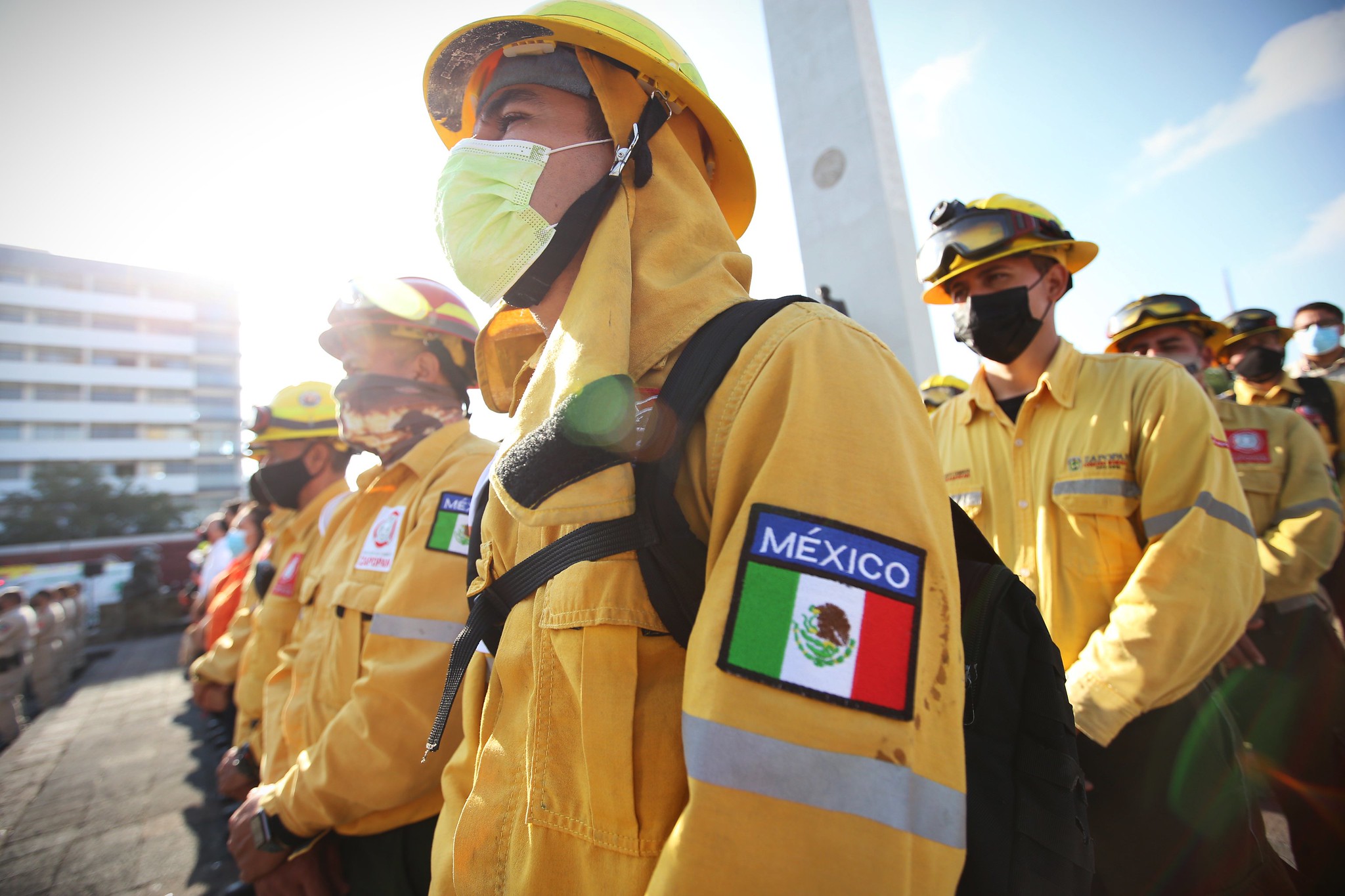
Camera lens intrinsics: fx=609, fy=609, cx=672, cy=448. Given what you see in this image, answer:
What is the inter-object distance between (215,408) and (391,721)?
70.1m

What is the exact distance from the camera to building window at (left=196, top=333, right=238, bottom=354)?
190 feet

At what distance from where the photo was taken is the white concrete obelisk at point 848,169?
8.45m

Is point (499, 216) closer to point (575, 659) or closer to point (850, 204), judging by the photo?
point (575, 659)

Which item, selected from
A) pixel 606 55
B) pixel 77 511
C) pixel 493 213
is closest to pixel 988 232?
pixel 606 55

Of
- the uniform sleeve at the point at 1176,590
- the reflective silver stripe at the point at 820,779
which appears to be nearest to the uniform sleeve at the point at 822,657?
the reflective silver stripe at the point at 820,779

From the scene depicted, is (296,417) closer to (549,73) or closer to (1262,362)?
(549,73)

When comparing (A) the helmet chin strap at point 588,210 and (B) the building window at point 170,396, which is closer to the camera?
(A) the helmet chin strap at point 588,210

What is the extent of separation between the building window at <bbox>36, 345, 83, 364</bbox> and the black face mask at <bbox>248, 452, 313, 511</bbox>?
66726 mm

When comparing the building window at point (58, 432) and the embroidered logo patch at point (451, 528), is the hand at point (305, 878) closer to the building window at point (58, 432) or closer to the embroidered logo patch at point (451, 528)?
the embroidered logo patch at point (451, 528)

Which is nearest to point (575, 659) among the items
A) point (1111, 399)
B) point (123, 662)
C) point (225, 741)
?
point (1111, 399)

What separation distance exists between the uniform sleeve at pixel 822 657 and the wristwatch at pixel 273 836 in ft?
6.87

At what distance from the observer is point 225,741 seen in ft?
19.3

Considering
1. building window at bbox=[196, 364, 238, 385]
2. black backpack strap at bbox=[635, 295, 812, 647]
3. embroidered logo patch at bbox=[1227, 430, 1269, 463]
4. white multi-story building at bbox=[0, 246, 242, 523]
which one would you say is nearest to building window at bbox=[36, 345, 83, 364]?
white multi-story building at bbox=[0, 246, 242, 523]

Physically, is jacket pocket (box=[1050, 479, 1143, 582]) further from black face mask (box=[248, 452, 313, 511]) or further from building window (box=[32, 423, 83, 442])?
building window (box=[32, 423, 83, 442])
